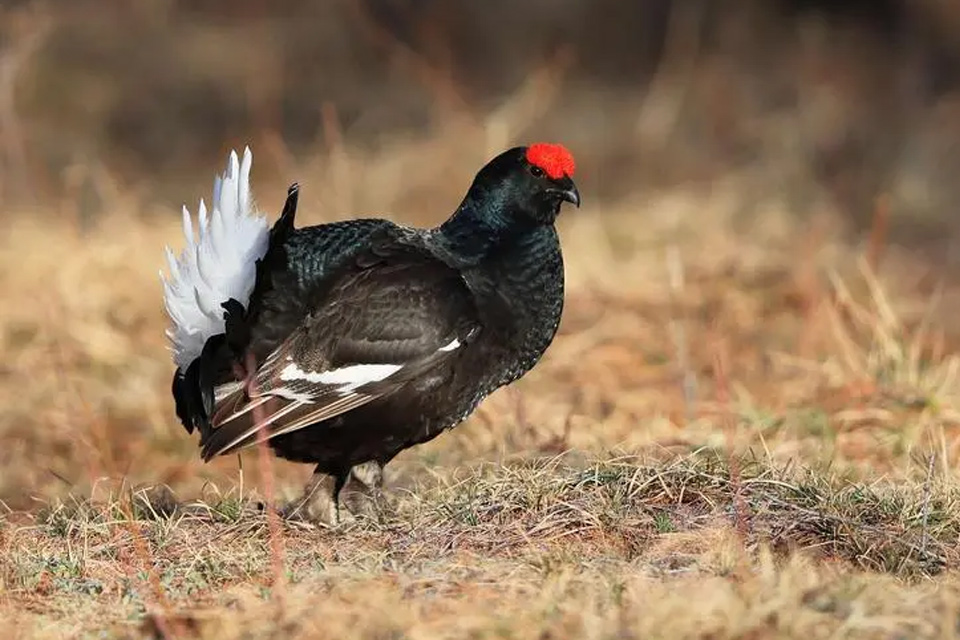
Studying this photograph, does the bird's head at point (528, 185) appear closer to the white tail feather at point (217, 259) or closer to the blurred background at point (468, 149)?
the white tail feather at point (217, 259)

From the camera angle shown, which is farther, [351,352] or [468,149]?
[468,149]

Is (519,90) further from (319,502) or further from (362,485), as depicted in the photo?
(319,502)

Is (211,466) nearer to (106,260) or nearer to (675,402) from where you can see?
(675,402)

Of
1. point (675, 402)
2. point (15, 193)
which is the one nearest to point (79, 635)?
point (675, 402)

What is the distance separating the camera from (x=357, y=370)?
446 centimetres

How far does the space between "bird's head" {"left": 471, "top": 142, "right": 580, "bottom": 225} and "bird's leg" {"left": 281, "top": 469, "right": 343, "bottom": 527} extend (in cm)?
93

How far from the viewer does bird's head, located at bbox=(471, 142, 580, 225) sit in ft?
16.2

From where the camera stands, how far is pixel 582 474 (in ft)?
14.2

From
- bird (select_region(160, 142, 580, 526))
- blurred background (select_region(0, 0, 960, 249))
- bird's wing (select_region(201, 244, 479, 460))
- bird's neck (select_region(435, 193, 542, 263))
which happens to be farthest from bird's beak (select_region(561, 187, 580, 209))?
blurred background (select_region(0, 0, 960, 249))

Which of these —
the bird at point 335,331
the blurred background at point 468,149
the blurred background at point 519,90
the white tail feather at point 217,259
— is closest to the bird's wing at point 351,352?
the bird at point 335,331

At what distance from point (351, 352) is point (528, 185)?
0.84 metres

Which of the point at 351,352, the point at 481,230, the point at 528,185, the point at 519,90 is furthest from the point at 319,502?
the point at 519,90

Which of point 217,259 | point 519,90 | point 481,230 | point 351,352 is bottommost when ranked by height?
point 351,352

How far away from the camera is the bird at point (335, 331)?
446 centimetres
